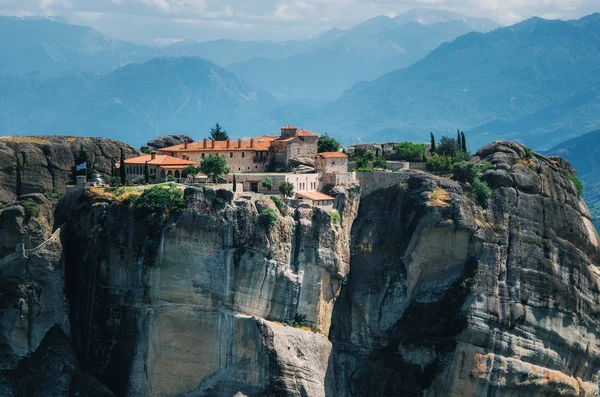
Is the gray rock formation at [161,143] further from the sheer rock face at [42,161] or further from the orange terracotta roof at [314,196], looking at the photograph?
the orange terracotta roof at [314,196]

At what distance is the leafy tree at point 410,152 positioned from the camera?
99.7m

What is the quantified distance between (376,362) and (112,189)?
2060 centimetres

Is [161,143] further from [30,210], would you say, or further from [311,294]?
[311,294]

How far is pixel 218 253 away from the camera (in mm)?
80500

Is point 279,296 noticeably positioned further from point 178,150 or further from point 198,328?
point 178,150

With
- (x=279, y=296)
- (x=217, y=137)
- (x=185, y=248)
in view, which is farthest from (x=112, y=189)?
(x=217, y=137)

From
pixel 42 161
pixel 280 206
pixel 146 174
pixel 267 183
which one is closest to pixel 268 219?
pixel 280 206

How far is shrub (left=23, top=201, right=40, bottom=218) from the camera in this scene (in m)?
81.9

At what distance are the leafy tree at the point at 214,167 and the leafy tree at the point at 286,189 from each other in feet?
14.8

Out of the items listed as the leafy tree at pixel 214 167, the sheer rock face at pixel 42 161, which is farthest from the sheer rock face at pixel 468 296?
the sheer rock face at pixel 42 161

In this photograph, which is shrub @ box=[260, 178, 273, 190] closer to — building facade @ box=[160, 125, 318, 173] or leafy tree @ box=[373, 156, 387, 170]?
building facade @ box=[160, 125, 318, 173]

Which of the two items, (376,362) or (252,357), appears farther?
(376,362)

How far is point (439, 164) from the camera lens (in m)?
95.8

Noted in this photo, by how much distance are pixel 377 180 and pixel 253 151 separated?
9182 millimetres
